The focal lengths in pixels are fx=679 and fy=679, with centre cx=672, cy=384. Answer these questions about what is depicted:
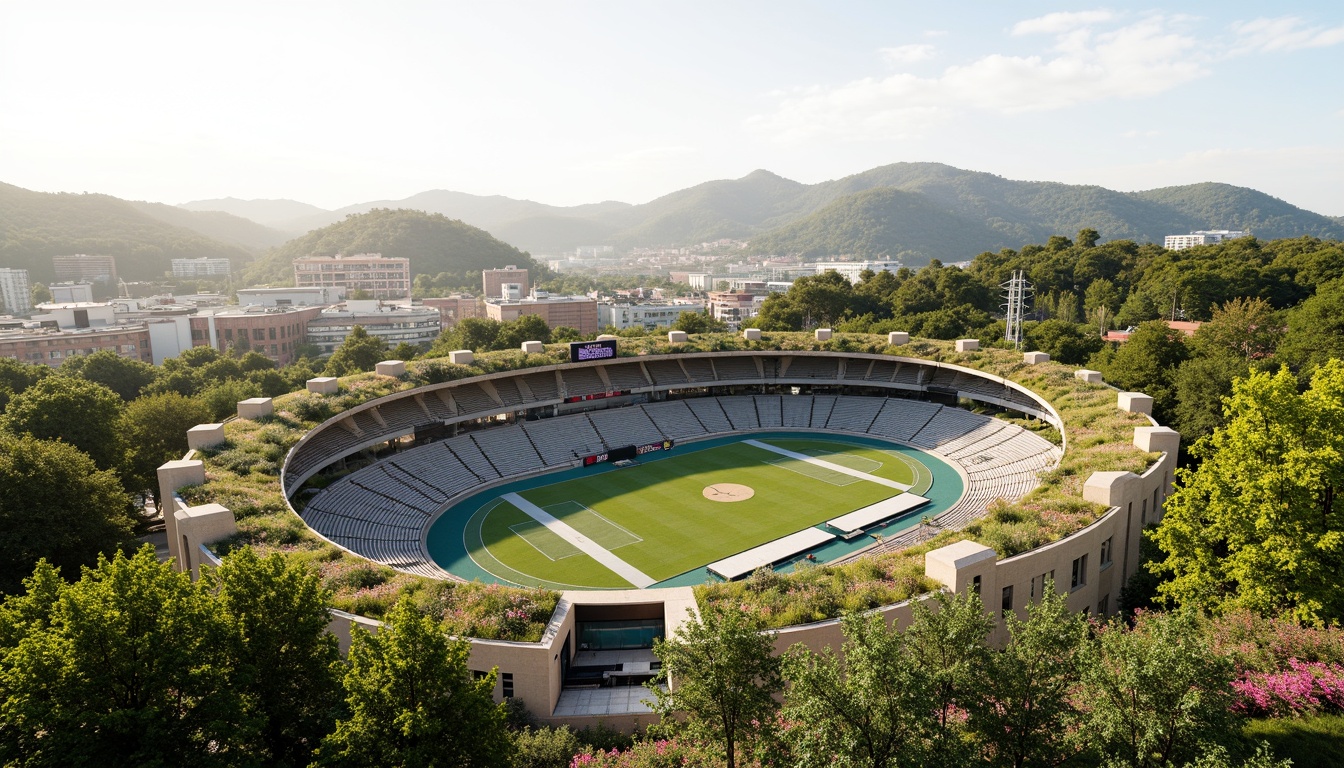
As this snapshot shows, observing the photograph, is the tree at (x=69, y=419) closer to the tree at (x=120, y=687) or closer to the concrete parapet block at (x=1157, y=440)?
the tree at (x=120, y=687)

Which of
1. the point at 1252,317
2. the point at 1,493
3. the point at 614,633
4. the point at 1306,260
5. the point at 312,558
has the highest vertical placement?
the point at 1306,260

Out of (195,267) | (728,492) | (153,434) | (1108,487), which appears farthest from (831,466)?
(195,267)

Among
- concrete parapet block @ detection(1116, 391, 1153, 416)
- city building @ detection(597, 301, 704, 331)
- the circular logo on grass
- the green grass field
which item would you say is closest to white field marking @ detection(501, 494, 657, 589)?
the green grass field

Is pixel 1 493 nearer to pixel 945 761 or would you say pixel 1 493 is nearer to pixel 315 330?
pixel 945 761

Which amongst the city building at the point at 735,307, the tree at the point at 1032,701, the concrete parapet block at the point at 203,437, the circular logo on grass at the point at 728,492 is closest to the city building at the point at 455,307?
the city building at the point at 735,307

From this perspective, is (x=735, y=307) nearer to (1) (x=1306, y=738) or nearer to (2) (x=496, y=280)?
(2) (x=496, y=280)

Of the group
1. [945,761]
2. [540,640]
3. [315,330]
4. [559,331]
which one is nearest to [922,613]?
[945,761]
